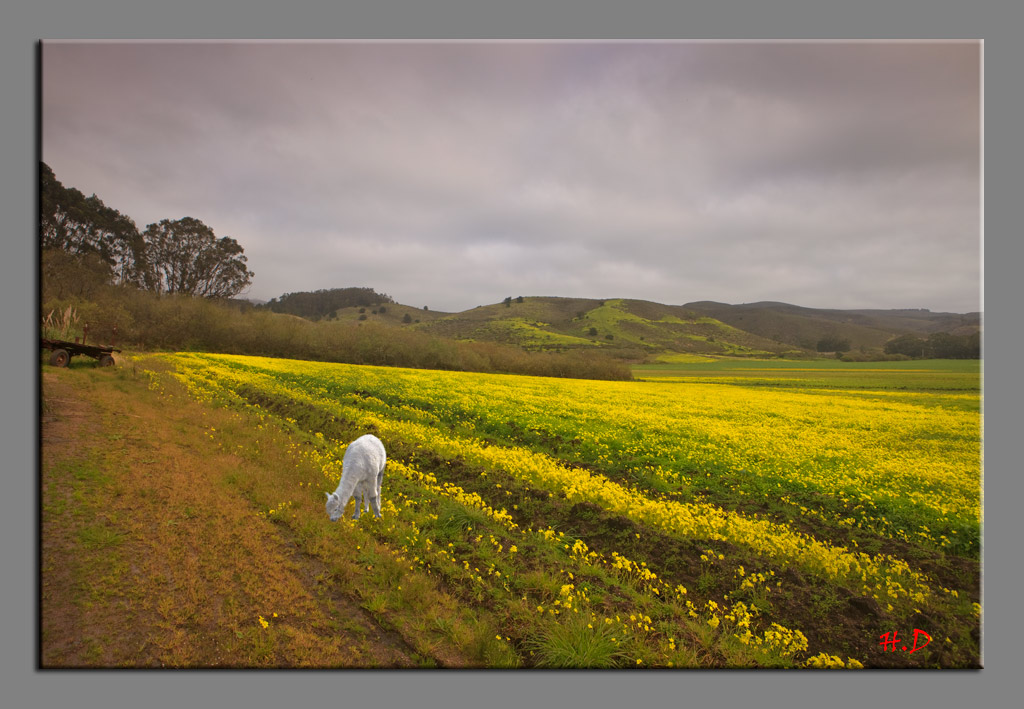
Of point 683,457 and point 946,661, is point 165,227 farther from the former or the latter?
point 946,661

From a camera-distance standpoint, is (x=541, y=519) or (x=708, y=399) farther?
(x=708, y=399)

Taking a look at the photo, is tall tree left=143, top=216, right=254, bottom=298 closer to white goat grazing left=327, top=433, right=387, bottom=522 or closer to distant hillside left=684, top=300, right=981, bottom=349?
white goat grazing left=327, top=433, right=387, bottom=522

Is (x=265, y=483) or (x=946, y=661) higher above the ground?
(x=265, y=483)

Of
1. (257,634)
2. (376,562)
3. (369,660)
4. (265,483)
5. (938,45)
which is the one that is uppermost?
(938,45)

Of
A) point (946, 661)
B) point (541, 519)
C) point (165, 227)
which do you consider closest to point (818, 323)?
point (946, 661)

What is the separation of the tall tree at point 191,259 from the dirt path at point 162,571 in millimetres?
1916

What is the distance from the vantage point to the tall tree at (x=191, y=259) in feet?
19.8

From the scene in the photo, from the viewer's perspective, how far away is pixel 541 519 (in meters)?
5.88

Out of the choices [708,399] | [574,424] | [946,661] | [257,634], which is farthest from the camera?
[708,399]

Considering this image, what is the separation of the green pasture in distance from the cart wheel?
12.2 meters

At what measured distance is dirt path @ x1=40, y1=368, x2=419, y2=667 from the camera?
142 inches

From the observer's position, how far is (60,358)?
5.15 m

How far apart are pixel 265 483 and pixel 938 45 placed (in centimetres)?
1071
